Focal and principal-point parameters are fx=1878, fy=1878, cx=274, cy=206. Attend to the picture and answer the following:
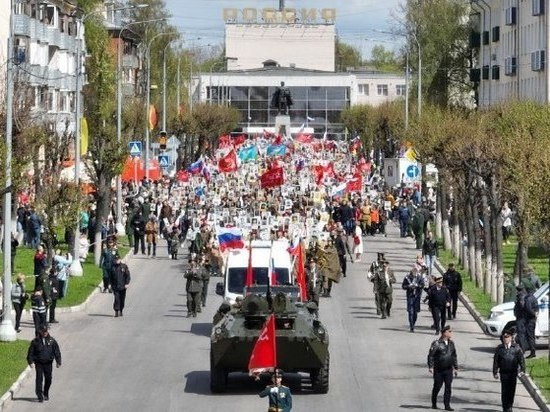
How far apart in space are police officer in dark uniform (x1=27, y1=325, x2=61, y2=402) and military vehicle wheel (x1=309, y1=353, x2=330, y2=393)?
3929 millimetres

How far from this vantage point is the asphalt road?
28203 millimetres

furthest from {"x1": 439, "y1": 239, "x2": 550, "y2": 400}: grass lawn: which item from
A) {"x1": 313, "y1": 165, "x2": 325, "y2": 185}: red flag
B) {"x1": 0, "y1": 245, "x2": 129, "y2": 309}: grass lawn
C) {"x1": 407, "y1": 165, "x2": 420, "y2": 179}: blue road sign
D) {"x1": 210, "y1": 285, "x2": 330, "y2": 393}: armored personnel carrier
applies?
{"x1": 313, "y1": 165, "x2": 325, "y2": 185}: red flag

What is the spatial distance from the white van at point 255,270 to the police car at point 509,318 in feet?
13.6

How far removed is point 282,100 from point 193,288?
132 m

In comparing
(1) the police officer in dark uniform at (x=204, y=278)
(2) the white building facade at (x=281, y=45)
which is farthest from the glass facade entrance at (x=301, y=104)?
(1) the police officer in dark uniform at (x=204, y=278)

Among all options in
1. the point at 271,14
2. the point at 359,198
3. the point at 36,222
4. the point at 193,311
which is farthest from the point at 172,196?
the point at 271,14

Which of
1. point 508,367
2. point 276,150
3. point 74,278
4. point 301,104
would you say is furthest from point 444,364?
point 301,104

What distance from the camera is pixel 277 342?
28.4 metres

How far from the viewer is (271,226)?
180ft

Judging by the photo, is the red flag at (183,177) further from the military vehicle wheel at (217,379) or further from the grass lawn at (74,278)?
the military vehicle wheel at (217,379)

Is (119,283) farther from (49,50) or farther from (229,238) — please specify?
(49,50)

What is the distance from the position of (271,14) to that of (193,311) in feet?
504

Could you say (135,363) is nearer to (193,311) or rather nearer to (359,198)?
(193,311)

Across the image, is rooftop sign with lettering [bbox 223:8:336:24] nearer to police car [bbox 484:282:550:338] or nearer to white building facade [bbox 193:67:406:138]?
white building facade [bbox 193:67:406:138]
